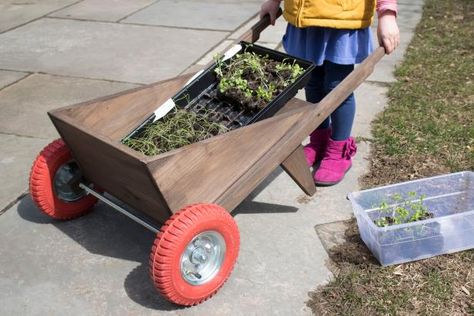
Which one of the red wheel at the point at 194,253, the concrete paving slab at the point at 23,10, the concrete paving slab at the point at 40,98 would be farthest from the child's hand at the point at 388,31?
the concrete paving slab at the point at 23,10

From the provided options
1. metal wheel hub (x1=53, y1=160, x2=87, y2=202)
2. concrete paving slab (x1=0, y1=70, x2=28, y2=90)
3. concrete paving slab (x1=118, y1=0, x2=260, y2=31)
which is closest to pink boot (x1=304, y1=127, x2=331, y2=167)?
metal wheel hub (x1=53, y1=160, x2=87, y2=202)

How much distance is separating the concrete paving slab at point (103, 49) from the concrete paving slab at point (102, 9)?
0.81ft

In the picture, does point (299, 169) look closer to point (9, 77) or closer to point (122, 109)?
point (122, 109)

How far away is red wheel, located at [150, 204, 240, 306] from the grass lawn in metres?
0.44

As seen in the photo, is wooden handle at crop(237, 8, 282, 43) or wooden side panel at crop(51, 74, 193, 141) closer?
wooden side panel at crop(51, 74, 193, 141)

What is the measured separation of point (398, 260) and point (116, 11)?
17.7 feet

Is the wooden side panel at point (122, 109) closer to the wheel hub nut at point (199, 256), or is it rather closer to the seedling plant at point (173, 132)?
the seedling plant at point (173, 132)

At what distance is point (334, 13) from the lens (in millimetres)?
2822

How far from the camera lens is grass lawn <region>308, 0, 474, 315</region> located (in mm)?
2479

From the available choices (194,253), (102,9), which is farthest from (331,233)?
(102,9)

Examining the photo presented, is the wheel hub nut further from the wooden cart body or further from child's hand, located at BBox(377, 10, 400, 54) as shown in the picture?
child's hand, located at BBox(377, 10, 400, 54)

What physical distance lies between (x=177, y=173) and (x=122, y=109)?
2.17 ft

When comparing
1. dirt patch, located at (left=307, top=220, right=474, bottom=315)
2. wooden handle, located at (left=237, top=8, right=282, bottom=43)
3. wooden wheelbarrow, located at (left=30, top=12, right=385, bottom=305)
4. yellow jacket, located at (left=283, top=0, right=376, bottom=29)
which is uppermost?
yellow jacket, located at (left=283, top=0, right=376, bottom=29)

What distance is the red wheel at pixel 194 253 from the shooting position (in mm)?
2230
